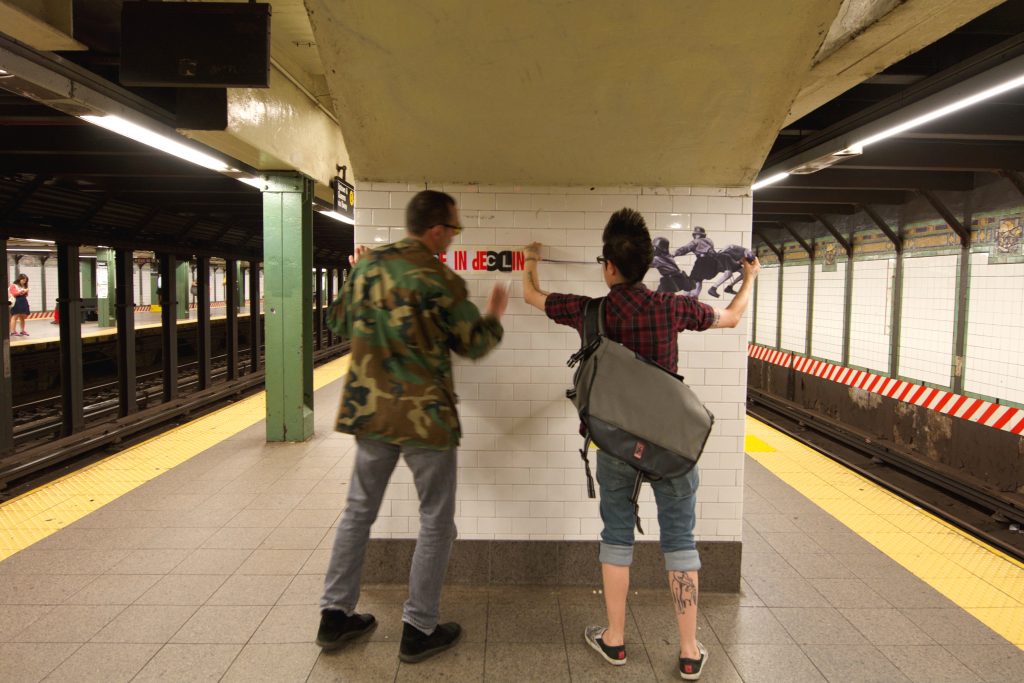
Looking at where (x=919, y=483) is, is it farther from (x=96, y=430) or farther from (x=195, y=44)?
(x=96, y=430)

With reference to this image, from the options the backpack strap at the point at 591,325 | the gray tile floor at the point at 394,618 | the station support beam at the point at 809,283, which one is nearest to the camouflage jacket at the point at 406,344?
the backpack strap at the point at 591,325

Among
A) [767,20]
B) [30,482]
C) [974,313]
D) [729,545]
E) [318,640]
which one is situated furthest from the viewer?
[974,313]

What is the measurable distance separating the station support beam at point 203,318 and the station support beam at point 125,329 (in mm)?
1598

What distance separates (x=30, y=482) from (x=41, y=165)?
10.5 feet

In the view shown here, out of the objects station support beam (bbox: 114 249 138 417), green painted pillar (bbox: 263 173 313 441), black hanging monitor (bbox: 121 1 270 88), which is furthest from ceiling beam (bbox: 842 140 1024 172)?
station support beam (bbox: 114 249 138 417)

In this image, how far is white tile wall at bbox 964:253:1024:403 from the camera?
5551 mm

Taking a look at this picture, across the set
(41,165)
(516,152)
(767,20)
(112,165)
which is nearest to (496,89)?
(516,152)

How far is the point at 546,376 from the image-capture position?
10.5ft

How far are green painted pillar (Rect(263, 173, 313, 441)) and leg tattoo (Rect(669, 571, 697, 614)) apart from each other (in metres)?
5.14

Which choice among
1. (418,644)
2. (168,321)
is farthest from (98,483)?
(168,321)

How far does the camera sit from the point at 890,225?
7848 millimetres

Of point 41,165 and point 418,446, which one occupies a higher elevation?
point 41,165

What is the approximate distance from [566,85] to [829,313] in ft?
28.0

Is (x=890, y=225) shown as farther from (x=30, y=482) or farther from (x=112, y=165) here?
(x=30, y=482)
